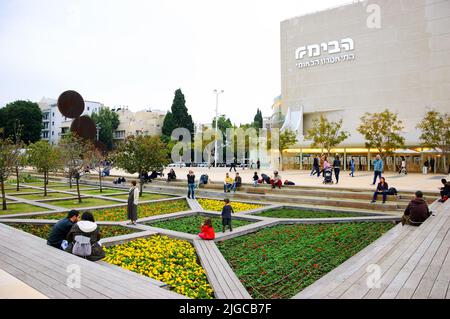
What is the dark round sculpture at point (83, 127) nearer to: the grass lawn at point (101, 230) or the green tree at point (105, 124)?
the green tree at point (105, 124)

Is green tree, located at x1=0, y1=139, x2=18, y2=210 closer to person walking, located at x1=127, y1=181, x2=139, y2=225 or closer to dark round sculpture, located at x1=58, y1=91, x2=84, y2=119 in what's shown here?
person walking, located at x1=127, y1=181, x2=139, y2=225

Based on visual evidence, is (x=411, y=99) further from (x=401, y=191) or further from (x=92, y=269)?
(x=92, y=269)

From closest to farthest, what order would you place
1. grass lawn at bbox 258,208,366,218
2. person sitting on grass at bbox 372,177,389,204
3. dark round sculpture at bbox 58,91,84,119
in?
grass lawn at bbox 258,208,366,218, person sitting on grass at bbox 372,177,389,204, dark round sculpture at bbox 58,91,84,119

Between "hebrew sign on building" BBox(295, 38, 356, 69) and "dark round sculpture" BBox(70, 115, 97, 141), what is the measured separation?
35.5 m

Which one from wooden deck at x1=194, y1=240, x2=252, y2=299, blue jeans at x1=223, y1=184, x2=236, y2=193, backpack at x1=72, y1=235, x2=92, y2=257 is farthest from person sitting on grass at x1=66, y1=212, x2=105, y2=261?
blue jeans at x1=223, y1=184, x2=236, y2=193

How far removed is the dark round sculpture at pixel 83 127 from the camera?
51.1 m

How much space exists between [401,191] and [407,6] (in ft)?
126

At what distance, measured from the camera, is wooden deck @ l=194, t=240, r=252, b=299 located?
6156 millimetres

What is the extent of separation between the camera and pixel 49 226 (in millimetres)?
12367

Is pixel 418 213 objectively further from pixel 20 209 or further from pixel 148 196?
pixel 20 209

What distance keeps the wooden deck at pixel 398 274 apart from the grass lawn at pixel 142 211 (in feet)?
34.1

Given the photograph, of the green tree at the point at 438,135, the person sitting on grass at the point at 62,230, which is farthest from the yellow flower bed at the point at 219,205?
the green tree at the point at 438,135

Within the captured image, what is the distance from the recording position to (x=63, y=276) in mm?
5969

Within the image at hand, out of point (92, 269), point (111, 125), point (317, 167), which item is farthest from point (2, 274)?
point (111, 125)
